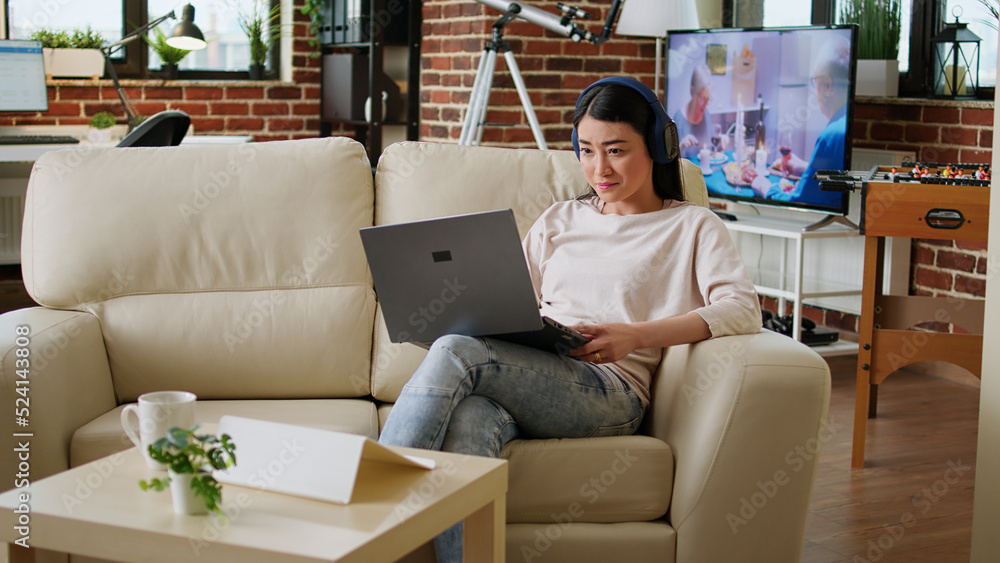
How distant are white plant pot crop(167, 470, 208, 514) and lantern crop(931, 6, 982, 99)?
3.23 m

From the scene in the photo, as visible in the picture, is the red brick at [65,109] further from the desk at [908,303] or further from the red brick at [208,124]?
the desk at [908,303]

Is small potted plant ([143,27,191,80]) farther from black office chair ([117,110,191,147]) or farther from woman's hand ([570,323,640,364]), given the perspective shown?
woman's hand ([570,323,640,364])

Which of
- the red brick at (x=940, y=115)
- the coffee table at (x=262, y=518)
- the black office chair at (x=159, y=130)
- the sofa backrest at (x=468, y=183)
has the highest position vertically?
the red brick at (x=940, y=115)

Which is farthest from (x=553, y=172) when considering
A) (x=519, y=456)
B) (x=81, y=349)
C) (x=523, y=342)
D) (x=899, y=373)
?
(x=899, y=373)

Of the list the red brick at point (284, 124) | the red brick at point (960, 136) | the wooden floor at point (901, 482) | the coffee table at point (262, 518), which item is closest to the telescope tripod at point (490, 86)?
the red brick at point (960, 136)

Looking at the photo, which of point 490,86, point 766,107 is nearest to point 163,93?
point 490,86

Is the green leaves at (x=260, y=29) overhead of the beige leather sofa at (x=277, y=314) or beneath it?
overhead

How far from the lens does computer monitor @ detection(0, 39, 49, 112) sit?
4223mm

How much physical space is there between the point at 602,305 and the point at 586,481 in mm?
354

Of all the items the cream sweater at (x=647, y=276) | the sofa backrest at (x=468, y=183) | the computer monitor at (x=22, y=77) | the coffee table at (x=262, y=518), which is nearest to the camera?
the coffee table at (x=262, y=518)

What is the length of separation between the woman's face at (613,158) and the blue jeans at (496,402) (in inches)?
13.9

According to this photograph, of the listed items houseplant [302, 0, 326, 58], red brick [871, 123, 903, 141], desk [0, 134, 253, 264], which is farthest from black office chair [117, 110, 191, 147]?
red brick [871, 123, 903, 141]

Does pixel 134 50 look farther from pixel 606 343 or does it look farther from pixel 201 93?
pixel 606 343

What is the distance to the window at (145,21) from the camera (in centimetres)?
492
